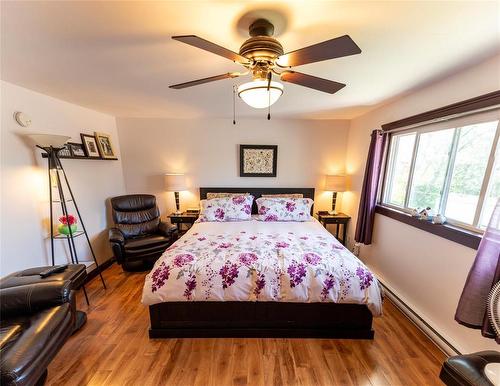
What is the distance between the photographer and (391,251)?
250 centimetres

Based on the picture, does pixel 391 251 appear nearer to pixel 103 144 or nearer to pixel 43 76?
pixel 43 76

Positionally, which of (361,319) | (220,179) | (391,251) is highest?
(220,179)

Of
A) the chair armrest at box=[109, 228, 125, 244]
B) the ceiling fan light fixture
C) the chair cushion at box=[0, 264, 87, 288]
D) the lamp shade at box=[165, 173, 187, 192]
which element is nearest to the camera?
the ceiling fan light fixture

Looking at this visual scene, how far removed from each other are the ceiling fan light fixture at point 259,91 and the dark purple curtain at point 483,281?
1514mm

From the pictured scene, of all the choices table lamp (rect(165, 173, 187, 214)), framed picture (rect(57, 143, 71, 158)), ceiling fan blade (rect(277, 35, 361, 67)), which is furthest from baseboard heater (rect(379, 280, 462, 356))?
framed picture (rect(57, 143, 71, 158))

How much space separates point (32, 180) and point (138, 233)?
137cm

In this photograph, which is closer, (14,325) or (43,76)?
(14,325)

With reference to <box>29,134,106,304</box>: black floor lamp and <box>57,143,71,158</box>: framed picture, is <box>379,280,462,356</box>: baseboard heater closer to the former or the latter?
<box>29,134,106,304</box>: black floor lamp

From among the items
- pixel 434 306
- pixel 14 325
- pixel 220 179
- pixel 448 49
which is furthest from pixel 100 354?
pixel 448 49

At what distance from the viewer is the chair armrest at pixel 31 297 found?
1399 millimetres

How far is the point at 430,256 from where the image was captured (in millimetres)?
1968

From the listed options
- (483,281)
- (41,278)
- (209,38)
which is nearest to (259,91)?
(209,38)

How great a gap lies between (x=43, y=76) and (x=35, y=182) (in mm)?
1042

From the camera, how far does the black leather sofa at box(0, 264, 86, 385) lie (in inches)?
42.6
